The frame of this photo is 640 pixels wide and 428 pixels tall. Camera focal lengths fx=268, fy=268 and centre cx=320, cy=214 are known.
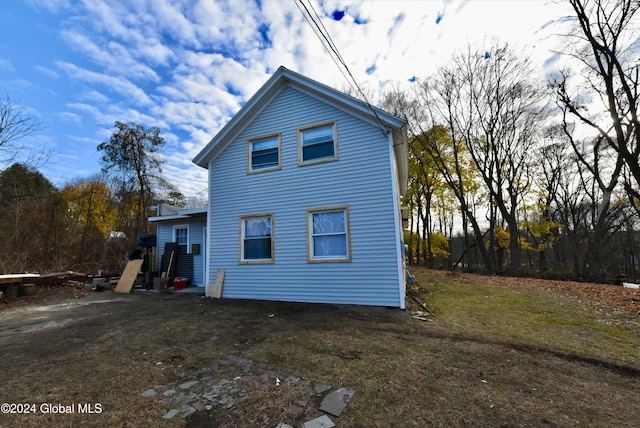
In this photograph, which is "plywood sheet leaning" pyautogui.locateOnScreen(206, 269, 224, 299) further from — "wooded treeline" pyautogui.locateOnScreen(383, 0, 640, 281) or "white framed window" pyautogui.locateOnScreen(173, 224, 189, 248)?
"wooded treeline" pyautogui.locateOnScreen(383, 0, 640, 281)

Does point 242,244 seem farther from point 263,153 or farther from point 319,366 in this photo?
point 319,366

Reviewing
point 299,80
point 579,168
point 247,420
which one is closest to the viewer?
point 247,420

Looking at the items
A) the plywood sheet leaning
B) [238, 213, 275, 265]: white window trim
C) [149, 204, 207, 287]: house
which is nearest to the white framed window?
[149, 204, 207, 287]: house

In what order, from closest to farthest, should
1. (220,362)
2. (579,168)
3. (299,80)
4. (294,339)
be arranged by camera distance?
(220,362), (294,339), (299,80), (579,168)

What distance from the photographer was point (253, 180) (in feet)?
29.0

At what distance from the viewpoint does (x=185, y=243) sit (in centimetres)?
1143

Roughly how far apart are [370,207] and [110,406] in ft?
20.0

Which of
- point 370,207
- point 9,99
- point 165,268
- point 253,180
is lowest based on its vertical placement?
point 165,268

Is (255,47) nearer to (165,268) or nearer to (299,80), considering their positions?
(299,80)

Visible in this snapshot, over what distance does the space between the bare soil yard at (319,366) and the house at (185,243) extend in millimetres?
3973

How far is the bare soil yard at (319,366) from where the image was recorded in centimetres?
270

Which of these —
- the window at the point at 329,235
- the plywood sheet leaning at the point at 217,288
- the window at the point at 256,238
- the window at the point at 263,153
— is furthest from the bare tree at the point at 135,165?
the window at the point at 329,235

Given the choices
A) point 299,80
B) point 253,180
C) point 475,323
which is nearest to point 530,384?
point 475,323

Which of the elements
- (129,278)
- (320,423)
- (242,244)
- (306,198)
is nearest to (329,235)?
(306,198)
